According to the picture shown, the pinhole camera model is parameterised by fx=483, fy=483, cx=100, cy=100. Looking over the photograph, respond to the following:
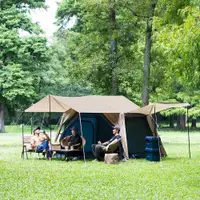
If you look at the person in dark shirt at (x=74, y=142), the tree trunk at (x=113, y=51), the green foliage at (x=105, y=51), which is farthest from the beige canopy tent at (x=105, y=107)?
the tree trunk at (x=113, y=51)

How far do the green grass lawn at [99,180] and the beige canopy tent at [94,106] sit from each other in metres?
1.50

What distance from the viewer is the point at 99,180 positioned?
9.64 metres

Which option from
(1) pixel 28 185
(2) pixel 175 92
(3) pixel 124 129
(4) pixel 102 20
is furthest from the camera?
(2) pixel 175 92

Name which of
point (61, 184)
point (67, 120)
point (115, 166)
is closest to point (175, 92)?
point (67, 120)

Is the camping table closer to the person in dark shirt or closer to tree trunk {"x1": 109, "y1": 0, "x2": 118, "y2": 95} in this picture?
the person in dark shirt

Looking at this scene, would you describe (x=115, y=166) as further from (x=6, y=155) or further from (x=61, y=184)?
(x=6, y=155)

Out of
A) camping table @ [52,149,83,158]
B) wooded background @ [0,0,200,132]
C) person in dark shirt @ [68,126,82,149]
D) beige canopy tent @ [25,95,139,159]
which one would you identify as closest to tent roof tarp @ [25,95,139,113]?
beige canopy tent @ [25,95,139,159]

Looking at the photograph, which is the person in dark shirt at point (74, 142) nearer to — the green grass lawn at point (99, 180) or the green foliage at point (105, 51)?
the green grass lawn at point (99, 180)

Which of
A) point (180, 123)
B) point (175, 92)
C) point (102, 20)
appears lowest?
point (180, 123)

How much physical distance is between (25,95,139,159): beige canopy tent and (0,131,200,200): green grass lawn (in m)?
1.50

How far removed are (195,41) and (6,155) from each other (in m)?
8.97

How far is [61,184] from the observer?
30.0ft

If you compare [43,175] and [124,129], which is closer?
[43,175]

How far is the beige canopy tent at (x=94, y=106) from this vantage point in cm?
1381
